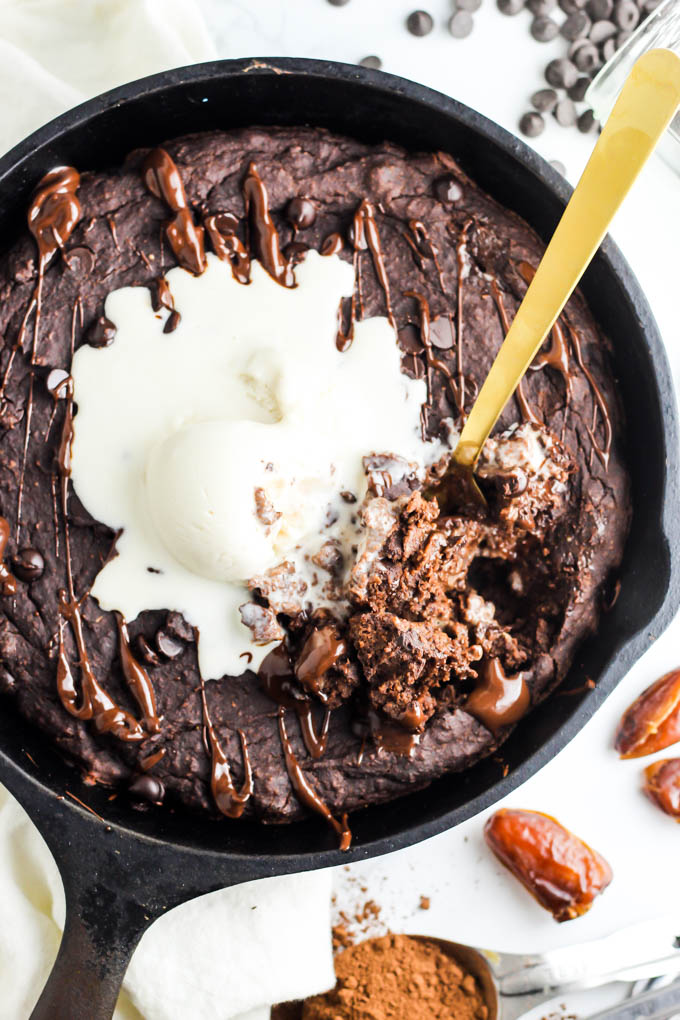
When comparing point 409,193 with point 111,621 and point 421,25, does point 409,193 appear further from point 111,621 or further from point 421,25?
point 111,621

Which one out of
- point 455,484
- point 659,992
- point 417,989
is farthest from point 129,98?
point 659,992

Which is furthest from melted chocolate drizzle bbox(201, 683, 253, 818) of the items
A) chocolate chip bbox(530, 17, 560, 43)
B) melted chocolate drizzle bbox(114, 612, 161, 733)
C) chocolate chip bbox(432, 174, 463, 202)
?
chocolate chip bbox(530, 17, 560, 43)

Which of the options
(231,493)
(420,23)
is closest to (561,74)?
(420,23)

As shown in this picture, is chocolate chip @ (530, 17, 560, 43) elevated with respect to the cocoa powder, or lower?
elevated

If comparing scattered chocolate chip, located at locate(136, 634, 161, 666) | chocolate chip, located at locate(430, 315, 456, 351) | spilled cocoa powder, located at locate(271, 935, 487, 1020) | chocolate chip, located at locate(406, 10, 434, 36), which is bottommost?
spilled cocoa powder, located at locate(271, 935, 487, 1020)

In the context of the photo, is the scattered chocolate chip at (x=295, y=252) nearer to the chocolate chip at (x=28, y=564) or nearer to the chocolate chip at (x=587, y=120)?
the chocolate chip at (x=28, y=564)

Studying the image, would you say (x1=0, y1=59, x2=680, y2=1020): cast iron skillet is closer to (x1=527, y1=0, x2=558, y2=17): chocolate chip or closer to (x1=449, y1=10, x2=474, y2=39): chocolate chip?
(x1=449, y1=10, x2=474, y2=39): chocolate chip

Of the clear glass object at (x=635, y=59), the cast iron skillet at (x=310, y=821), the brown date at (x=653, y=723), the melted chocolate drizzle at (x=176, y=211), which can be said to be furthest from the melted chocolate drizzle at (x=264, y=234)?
the brown date at (x=653, y=723)

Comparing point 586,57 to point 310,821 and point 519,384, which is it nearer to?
point 519,384
